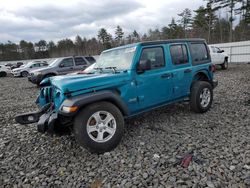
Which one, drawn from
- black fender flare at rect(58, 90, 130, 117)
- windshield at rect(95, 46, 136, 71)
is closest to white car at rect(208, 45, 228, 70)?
windshield at rect(95, 46, 136, 71)

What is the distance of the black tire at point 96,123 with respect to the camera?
309 cm

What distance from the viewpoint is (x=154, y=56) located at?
4125 mm

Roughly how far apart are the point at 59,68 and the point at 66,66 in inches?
16.1

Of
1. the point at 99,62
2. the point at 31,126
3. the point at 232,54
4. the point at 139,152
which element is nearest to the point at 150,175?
the point at 139,152

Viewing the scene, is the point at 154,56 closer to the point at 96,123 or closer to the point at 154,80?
the point at 154,80

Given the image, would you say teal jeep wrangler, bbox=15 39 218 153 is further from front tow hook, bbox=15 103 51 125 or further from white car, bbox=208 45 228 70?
white car, bbox=208 45 228 70

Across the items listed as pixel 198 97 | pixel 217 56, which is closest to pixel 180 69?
pixel 198 97

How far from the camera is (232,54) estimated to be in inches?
780

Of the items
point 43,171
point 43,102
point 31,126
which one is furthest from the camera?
point 31,126

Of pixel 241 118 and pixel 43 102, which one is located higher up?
pixel 43 102

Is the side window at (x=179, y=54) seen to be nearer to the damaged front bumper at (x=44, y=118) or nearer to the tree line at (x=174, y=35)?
the damaged front bumper at (x=44, y=118)

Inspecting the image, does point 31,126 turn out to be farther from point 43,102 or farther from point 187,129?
point 187,129

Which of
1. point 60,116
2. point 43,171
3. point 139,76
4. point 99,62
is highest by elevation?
point 99,62

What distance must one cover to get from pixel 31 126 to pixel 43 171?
212 centimetres
